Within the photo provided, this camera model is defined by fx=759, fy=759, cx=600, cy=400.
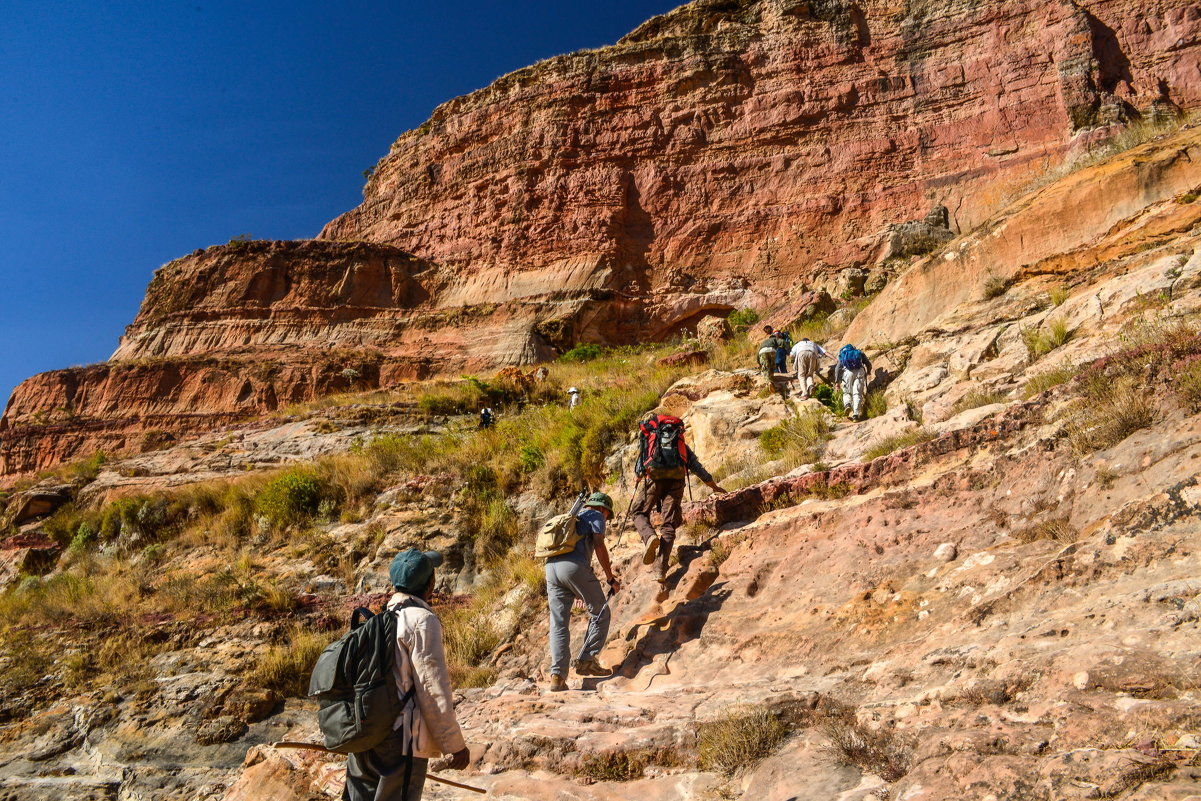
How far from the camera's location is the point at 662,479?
7.26 m

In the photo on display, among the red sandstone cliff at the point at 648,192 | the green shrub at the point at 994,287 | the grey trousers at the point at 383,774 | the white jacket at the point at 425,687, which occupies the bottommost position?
the grey trousers at the point at 383,774

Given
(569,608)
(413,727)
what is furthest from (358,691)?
(569,608)

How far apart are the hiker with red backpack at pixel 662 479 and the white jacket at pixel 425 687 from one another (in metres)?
3.48

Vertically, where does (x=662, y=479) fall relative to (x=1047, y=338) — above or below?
below

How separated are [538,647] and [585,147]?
2733 cm

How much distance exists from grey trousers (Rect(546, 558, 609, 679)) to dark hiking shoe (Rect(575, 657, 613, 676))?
0.03 meters

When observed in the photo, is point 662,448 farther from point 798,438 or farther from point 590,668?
point 798,438

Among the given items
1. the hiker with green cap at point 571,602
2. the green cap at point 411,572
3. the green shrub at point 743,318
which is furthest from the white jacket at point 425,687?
the green shrub at point 743,318

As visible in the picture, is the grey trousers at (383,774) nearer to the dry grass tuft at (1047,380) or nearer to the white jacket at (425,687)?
the white jacket at (425,687)

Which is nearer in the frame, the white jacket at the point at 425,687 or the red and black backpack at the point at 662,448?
the white jacket at the point at 425,687

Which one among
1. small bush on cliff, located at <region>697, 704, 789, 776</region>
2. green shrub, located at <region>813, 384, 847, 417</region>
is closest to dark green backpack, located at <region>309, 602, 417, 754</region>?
small bush on cliff, located at <region>697, 704, 789, 776</region>

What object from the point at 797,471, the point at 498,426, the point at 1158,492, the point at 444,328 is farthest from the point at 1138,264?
the point at 444,328

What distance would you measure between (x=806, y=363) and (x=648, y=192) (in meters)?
21.1

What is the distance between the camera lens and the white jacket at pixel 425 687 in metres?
3.68
